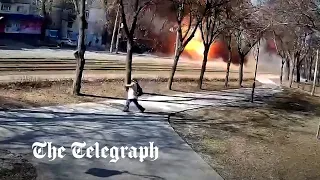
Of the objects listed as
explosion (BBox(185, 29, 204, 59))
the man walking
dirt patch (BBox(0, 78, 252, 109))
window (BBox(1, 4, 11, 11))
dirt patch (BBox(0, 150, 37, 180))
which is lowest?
dirt patch (BBox(0, 150, 37, 180))

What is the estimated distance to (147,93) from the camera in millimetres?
21266

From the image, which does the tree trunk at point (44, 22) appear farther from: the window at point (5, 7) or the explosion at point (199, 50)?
the explosion at point (199, 50)

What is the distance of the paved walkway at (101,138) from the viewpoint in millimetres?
9047

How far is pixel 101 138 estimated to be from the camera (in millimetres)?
11477

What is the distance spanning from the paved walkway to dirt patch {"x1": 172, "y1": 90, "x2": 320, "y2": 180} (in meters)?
0.70

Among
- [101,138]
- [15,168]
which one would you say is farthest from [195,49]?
[15,168]

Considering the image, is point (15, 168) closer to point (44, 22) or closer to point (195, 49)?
point (44, 22)

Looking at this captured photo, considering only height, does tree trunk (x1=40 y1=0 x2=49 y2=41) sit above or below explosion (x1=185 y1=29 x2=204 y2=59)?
above

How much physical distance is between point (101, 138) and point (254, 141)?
534 centimetres

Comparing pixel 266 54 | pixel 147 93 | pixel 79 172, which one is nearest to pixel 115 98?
pixel 147 93

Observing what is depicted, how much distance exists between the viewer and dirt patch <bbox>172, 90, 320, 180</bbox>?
10.9 m

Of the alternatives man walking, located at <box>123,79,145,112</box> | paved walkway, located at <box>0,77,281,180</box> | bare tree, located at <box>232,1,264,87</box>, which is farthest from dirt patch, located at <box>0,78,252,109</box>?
bare tree, located at <box>232,1,264,87</box>

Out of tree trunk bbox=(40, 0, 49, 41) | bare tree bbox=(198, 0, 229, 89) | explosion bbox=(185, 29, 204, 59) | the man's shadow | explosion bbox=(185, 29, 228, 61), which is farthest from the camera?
explosion bbox=(185, 29, 204, 59)

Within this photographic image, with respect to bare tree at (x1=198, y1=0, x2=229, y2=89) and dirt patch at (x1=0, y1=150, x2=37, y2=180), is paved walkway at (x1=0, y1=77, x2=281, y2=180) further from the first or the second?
bare tree at (x1=198, y1=0, x2=229, y2=89)
